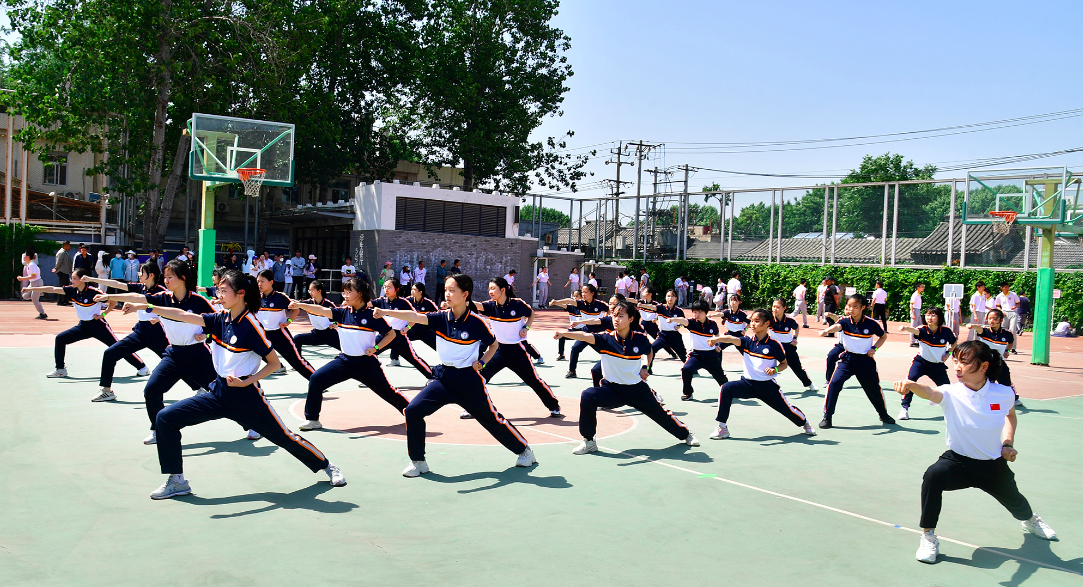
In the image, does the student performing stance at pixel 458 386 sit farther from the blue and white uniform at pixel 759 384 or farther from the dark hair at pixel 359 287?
the blue and white uniform at pixel 759 384

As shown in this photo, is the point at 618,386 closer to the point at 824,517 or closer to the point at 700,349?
the point at 824,517

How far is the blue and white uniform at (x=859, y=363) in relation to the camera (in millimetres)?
9867

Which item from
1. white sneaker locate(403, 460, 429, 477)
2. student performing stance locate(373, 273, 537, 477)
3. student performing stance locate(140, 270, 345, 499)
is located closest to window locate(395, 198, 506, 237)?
student performing stance locate(373, 273, 537, 477)

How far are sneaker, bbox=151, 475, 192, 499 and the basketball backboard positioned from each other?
1123 cm

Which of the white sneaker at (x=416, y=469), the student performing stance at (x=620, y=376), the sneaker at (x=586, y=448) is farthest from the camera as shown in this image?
the sneaker at (x=586, y=448)

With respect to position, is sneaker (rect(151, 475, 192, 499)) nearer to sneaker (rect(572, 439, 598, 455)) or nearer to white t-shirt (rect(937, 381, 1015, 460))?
sneaker (rect(572, 439, 598, 455))

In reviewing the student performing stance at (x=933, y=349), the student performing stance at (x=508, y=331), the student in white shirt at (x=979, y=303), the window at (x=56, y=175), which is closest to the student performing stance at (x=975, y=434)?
the student performing stance at (x=508, y=331)

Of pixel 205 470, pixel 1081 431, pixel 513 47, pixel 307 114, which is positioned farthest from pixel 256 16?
pixel 1081 431

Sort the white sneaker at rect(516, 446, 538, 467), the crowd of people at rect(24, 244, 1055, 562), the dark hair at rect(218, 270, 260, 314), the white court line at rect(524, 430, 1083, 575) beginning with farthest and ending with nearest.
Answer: the white sneaker at rect(516, 446, 538, 467) < the dark hair at rect(218, 270, 260, 314) < the crowd of people at rect(24, 244, 1055, 562) < the white court line at rect(524, 430, 1083, 575)

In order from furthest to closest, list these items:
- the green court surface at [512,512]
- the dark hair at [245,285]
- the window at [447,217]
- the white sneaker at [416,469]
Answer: the window at [447,217], the white sneaker at [416,469], the dark hair at [245,285], the green court surface at [512,512]

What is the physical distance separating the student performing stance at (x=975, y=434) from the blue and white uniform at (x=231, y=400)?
4.65 metres

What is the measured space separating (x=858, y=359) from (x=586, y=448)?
165 inches

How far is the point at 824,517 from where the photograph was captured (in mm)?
6047

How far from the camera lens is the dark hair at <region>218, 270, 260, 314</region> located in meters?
6.24
